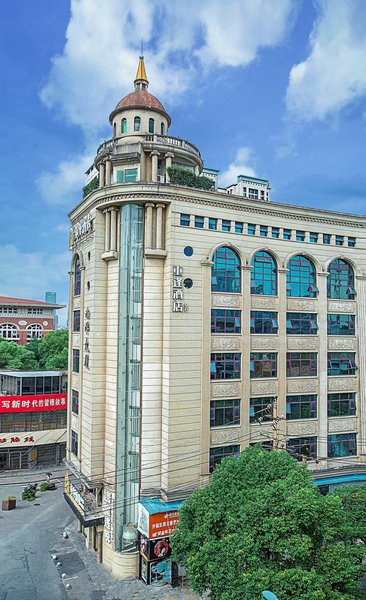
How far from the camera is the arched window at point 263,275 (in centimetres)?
2634

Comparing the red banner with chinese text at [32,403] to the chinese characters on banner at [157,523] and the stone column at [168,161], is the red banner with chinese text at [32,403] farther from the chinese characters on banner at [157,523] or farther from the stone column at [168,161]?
the stone column at [168,161]

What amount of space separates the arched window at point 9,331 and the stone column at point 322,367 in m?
65.4

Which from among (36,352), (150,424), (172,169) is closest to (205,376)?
(150,424)

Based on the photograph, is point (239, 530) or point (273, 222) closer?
point (239, 530)

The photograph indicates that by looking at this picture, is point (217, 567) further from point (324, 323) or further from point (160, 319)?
point (324, 323)

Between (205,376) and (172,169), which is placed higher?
(172,169)

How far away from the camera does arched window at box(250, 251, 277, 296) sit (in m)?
26.3

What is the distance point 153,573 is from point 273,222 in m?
21.4

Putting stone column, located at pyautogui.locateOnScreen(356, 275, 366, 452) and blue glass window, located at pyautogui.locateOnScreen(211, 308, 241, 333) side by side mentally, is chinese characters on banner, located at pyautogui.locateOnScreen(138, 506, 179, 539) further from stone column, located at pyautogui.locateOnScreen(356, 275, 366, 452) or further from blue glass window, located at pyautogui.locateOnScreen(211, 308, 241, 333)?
stone column, located at pyautogui.locateOnScreen(356, 275, 366, 452)

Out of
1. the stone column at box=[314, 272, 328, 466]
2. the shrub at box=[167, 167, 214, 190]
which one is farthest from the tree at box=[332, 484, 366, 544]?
the shrub at box=[167, 167, 214, 190]

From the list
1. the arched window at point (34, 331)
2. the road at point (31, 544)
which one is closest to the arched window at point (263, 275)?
the road at point (31, 544)

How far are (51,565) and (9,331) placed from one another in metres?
60.3

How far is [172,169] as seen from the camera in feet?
81.5

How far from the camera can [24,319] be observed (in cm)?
8000
